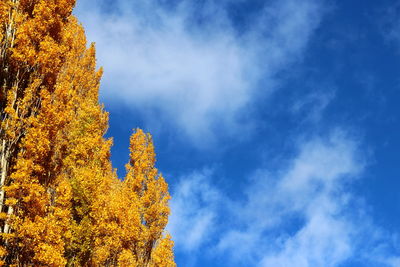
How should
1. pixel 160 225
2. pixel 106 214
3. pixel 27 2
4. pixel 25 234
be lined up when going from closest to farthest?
1. pixel 25 234
2. pixel 27 2
3. pixel 106 214
4. pixel 160 225

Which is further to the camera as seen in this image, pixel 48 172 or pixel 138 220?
pixel 138 220

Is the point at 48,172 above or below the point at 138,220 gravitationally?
below

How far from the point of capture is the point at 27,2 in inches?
539

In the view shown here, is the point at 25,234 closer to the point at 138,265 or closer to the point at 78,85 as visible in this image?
the point at 138,265

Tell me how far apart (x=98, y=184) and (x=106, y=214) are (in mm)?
2010

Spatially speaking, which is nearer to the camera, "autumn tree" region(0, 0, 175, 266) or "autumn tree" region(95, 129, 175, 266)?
"autumn tree" region(0, 0, 175, 266)

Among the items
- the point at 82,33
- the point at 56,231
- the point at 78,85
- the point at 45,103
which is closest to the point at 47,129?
the point at 45,103

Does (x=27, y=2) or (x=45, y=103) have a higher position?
(x=27, y=2)

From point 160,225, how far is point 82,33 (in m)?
20.4

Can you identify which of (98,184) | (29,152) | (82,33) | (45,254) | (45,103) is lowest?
(45,254)

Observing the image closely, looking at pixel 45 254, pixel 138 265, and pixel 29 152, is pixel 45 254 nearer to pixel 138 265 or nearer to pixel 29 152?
pixel 29 152

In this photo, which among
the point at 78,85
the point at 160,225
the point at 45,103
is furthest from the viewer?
the point at 78,85

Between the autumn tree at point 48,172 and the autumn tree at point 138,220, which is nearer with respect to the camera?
the autumn tree at point 48,172

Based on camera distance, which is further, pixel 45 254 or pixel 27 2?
pixel 27 2
